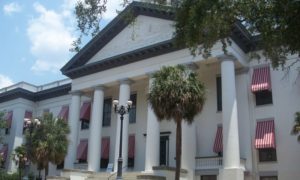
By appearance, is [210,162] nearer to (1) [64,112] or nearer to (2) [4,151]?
(1) [64,112]

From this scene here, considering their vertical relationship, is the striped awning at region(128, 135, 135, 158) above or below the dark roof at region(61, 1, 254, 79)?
below

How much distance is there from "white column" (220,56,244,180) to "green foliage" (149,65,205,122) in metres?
4.28

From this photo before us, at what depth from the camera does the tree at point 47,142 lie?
30344mm

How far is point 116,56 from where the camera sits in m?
33.5

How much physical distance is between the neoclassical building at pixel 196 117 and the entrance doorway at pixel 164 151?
3.3 inches

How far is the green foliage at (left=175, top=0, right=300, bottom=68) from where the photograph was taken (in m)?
12.7

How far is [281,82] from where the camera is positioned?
2862 centimetres

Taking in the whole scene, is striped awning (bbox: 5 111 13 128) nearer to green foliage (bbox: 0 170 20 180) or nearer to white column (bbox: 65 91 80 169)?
green foliage (bbox: 0 170 20 180)

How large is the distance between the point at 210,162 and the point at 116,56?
1188 cm

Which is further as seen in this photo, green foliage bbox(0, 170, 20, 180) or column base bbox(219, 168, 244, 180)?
green foliage bbox(0, 170, 20, 180)

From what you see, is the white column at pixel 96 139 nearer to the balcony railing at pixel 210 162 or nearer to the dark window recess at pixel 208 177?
the balcony railing at pixel 210 162

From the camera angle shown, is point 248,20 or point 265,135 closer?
point 248,20

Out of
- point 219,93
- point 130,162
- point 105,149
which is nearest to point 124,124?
point 130,162

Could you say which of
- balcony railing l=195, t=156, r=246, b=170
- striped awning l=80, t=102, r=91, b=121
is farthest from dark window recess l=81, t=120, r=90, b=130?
balcony railing l=195, t=156, r=246, b=170
